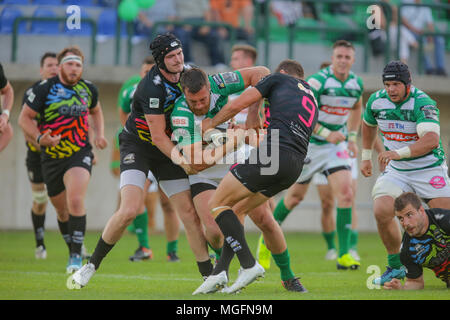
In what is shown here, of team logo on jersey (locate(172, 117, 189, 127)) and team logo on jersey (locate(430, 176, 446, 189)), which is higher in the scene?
team logo on jersey (locate(172, 117, 189, 127))

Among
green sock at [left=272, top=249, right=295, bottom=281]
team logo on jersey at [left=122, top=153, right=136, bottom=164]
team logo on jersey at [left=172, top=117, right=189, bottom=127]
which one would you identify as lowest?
green sock at [left=272, top=249, right=295, bottom=281]

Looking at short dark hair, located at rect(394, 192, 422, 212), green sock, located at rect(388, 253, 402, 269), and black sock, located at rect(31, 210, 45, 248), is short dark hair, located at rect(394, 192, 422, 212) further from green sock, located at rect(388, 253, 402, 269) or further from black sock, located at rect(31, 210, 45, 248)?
black sock, located at rect(31, 210, 45, 248)

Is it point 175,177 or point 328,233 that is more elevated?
point 175,177

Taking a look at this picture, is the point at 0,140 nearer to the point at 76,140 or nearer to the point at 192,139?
the point at 76,140

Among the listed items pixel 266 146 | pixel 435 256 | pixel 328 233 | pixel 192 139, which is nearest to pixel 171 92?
Answer: pixel 192 139

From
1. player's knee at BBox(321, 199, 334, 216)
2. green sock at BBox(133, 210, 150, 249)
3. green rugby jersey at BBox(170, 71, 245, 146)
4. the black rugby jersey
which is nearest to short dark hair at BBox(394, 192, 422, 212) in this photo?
the black rugby jersey

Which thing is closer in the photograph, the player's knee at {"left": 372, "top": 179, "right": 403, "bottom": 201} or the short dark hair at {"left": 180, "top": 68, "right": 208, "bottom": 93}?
the short dark hair at {"left": 180, "top": 68, "right": 208, "bottom": 93}

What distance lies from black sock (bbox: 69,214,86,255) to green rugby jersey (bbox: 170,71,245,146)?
236cm

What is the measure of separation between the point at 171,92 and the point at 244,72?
0.67 metres

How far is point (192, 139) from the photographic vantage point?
656 cm

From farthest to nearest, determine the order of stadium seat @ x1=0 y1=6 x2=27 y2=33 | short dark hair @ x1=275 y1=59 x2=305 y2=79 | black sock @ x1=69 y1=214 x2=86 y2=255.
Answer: stadium seat @ x1=0 y1=6 x2=27 y2=33, black sock @ x1=69 y1=214 x2=86 y2=255, short dark hair @ x1=275 y1=59 x2=305 y2=79

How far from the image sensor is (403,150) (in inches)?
281

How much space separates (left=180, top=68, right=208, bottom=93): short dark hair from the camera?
629 centimetres
